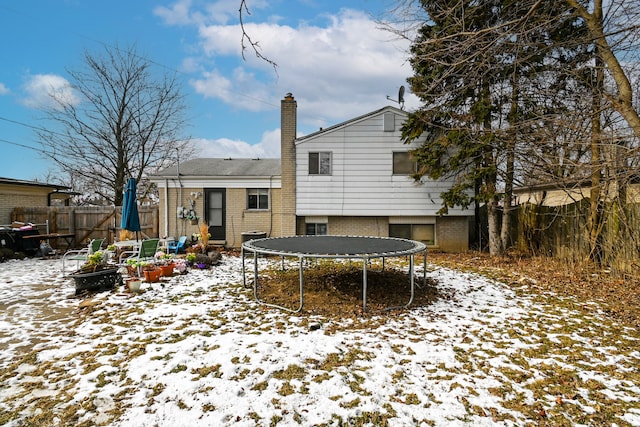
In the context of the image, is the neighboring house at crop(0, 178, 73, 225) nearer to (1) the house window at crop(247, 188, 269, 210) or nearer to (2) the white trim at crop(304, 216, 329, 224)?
(1) the house window at crop(247, 188, 269, 210)

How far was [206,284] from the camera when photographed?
7.39 metres

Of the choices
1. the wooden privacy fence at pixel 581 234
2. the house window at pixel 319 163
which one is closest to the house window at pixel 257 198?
the house window at pixel 319 163

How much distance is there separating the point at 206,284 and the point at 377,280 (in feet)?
12.3

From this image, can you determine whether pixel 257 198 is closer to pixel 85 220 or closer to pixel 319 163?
pixel 319 163

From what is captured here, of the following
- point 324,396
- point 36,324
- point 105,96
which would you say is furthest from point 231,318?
point 105,96

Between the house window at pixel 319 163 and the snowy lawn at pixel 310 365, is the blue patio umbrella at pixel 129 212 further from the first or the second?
the house window at pixel 319 163

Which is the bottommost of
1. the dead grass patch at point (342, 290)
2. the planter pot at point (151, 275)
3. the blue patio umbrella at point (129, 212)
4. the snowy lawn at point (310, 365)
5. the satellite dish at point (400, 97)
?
the snowy lawn at point (310, 365)

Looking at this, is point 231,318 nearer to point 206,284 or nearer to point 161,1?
point 206,284

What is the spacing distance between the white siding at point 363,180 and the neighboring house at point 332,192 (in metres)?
0.04

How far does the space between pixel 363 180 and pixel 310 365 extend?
966cm

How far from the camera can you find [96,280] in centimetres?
679

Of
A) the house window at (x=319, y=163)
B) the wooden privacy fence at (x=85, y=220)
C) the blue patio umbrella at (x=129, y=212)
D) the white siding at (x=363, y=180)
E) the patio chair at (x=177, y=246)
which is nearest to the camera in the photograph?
the blue patio umbrella at (x=129, y=212)

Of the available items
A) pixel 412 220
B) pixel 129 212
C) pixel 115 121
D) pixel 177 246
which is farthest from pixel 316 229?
pixel 115 121

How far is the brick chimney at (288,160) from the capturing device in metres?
12.6
